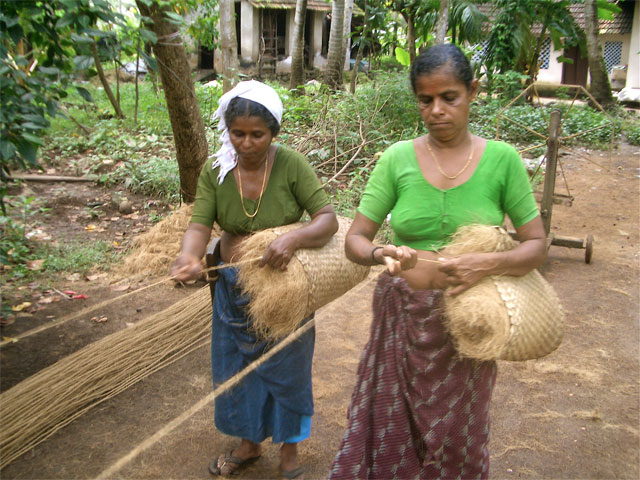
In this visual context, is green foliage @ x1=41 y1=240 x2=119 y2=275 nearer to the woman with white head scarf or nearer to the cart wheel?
the woman with white head scarf

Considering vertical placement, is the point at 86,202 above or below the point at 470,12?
below

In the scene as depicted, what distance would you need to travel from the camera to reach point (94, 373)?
10.7ft

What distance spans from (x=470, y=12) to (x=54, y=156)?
810 centimetres

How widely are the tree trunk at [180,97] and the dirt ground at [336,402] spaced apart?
97 centimetres

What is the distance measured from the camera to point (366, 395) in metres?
2.01

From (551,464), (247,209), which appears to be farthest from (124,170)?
(551,464)

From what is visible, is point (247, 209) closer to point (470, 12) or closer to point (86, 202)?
point (86, 202)

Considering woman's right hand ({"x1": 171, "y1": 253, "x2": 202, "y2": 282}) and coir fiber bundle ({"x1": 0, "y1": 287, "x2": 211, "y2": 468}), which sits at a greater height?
woman's right hand ({"x1": 171, "y1": 253, "x2": 202, "y2": 282})

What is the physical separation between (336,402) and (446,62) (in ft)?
6.87

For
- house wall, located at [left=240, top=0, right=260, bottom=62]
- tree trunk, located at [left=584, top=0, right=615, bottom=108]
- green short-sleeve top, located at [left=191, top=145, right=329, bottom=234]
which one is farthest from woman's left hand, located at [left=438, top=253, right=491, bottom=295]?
house wall, located at [left=240, top=0, right=260, bottom=62]

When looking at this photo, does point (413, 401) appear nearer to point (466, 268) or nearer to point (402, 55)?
point (466, 268)

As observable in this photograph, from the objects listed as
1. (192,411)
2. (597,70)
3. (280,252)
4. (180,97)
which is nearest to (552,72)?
(597,70)

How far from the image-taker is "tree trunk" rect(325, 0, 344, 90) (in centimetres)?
1027

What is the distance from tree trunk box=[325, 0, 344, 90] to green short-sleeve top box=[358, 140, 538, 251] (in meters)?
8.65
